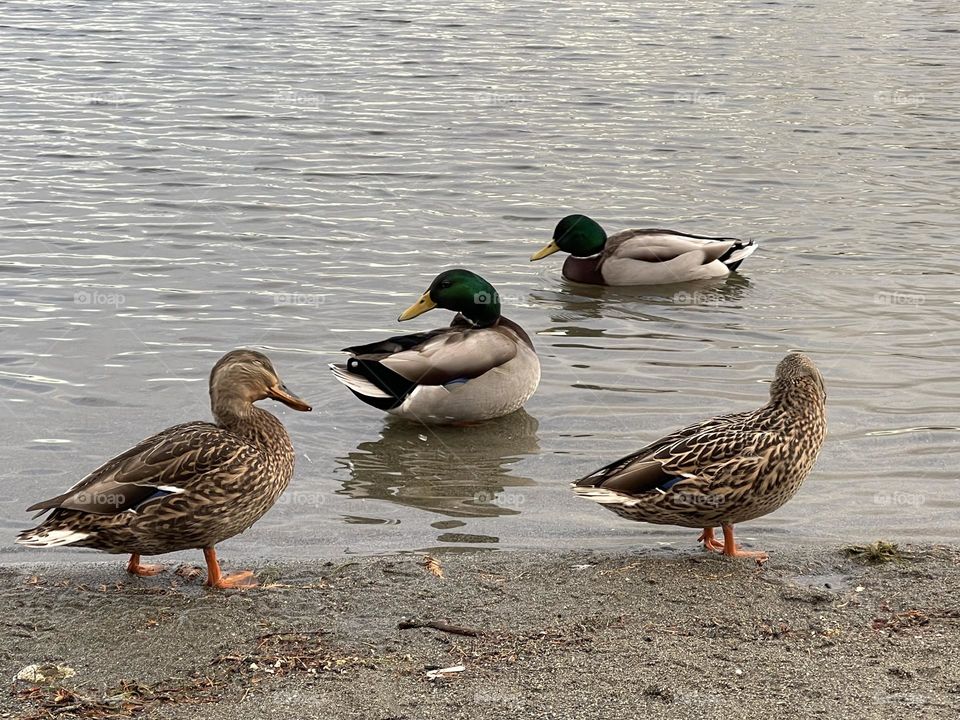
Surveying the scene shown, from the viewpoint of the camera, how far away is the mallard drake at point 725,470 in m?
5.43

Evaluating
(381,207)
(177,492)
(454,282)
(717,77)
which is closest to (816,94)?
(717,77)

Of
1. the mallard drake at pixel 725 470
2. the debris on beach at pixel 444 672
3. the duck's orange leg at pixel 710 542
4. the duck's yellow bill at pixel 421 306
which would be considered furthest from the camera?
the duck's yellow bill at pixel 421 306

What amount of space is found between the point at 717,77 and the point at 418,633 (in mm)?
16068

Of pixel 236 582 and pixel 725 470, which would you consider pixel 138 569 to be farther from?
pixel 725 470

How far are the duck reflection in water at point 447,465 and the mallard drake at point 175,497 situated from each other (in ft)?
4.96

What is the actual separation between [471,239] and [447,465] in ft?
16.1

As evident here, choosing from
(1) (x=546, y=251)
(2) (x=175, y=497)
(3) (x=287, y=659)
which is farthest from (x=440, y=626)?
(1) (x=546, y=251)

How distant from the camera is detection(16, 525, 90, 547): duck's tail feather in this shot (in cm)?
498

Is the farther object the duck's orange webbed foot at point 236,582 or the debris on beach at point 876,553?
the debris on beach at point 876,553

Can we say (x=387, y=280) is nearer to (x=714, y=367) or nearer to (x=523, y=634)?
(x=714, y=367)

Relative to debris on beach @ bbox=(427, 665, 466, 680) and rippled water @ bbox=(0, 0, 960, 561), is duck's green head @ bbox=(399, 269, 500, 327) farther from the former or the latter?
debris on beach @ bbox=(427, 665, 466, 680)

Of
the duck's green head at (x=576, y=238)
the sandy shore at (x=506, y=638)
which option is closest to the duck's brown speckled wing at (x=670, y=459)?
the sandy shore at (x=506, y=638)

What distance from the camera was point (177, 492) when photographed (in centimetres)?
512

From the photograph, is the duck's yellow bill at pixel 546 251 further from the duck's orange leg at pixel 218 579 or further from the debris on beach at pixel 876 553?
the duck's orange leg at pixel 218 579
